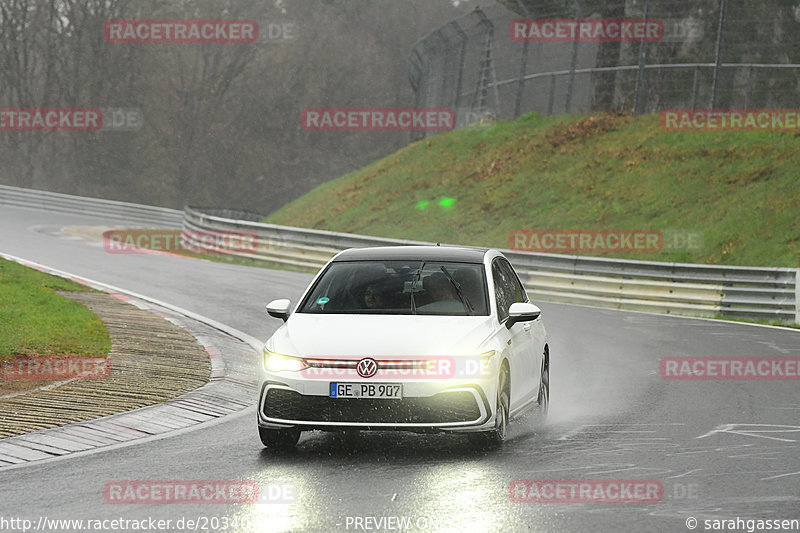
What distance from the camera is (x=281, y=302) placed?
31.4ft

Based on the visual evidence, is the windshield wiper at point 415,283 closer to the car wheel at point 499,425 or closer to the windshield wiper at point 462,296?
the windshield wiper at point 462,296

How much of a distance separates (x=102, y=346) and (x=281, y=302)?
5285 mm

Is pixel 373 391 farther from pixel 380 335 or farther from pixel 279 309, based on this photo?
pixel 279 309

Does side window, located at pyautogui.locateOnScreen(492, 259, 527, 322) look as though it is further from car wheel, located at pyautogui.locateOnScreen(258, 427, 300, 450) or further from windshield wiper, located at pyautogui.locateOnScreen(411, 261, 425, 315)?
car wheel, located at pyautogui.locateOnScreen(258, 427, 300, 450)

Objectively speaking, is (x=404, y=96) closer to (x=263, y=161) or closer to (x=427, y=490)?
(x=263, y=161)

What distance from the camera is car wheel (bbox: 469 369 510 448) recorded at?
28.3 feet

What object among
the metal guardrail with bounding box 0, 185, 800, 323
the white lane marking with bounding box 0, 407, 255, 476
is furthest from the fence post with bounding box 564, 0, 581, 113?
the white lane marking with bounding box 0, 407, 255, 476

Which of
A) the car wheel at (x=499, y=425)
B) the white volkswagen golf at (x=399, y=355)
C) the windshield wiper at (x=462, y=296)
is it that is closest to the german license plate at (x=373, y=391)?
the white volkswagen golf at (x=399, y=355)

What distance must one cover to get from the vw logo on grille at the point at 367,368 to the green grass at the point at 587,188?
712 inches

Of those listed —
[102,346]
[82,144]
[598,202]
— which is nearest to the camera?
[102,346]

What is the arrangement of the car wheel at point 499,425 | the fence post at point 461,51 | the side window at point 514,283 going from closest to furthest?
the car wheel at point 499,425, the side window at point 514,283, the fence post at point 461,51

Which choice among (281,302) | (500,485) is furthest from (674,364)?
(500,485)

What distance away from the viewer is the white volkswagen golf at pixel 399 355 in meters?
8.34

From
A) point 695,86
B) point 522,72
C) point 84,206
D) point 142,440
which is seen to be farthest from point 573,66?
point 142,440
